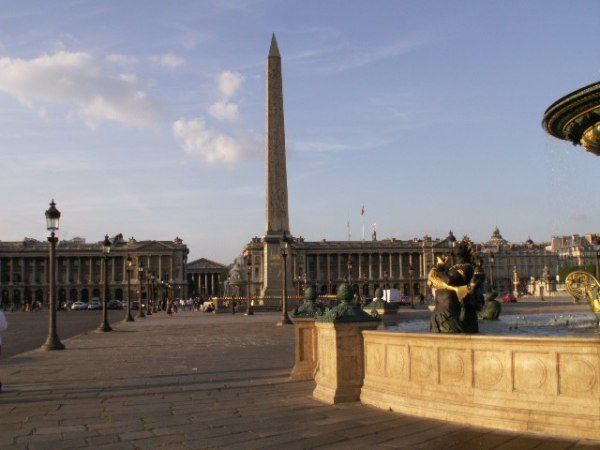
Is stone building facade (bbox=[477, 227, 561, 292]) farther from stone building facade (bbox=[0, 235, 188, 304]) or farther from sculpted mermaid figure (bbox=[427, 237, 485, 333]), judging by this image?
sculpted mermaid figure (bbox=[427, 237, 485, 333])

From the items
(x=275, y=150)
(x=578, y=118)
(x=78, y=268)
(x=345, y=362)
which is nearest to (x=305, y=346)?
(x=345, y=362)

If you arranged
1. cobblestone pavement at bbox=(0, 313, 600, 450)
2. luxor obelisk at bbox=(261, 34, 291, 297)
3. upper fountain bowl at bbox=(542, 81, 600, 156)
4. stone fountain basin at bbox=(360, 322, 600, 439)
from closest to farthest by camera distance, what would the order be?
stone fountain basin at bbox=(360, 322, 600, 439), cobblestone pavement at bbox=(0, 313, 600, 450), upper fountain bowl at bbox=(542, 81, 600, 156), luxor obelisk at bbox=(261, 34, 291, 297)

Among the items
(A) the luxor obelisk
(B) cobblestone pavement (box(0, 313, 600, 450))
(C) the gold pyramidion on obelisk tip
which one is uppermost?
(C) the gold pyramidion on obelisk tip

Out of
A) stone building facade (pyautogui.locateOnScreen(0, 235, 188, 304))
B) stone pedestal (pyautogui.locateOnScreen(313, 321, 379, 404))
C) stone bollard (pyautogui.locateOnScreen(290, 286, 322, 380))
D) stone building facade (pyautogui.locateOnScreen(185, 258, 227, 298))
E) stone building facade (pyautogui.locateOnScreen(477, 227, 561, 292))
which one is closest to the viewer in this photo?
stone pedestal (pyautogui.locateOnScreen(313, 321, 379, 404))

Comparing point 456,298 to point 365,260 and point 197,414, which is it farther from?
point 365,260

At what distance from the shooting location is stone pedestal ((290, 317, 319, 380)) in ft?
39.9

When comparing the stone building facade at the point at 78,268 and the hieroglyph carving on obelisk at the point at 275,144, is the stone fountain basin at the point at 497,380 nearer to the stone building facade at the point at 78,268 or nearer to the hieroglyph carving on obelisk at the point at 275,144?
the hieroglyph carving on obelisk at the point at 275,144

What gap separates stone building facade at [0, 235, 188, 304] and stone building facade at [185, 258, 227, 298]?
19.0 meters

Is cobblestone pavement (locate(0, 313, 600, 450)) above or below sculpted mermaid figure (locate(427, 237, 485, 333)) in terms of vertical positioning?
below

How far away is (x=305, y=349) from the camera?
12.4 meters

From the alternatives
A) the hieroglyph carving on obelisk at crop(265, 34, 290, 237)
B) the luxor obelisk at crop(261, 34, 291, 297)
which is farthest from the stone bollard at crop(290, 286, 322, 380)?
the hieroglyph carving on obelisk at crop(265, 34, 290, 237)

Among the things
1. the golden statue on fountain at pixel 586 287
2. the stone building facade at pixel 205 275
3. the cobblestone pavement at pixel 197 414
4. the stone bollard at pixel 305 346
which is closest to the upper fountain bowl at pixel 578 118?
the cobblestone pavement at pixel 197 414

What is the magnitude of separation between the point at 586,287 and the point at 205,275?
178 metres

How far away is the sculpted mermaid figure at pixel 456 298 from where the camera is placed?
978 centimetres
